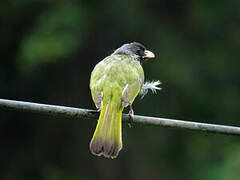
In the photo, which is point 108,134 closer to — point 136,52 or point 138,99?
point 136,52

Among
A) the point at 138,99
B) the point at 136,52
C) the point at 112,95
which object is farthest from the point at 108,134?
the point at 138,99

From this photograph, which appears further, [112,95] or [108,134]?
[112,95]

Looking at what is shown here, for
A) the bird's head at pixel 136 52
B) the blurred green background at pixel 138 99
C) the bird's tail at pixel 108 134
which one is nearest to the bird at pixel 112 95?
the bird's tail at pixel 108 134

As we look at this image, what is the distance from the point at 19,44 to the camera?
9391 mm

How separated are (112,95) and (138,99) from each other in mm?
5065

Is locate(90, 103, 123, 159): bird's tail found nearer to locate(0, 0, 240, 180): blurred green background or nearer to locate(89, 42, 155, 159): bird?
locate(89, 42, 155, 159): bird

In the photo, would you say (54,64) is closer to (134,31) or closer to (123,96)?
(134,31)

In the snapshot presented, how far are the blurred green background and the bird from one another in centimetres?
428

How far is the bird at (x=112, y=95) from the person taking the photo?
370cm

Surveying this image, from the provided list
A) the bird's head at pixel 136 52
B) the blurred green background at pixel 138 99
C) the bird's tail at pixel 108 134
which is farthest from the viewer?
the blurred green background at pixel 138 99

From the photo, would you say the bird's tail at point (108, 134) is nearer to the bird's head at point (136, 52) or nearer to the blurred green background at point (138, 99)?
the bird's head at point (136, 52)

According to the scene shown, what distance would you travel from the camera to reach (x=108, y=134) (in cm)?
380

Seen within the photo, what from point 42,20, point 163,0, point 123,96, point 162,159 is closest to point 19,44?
point 42,20

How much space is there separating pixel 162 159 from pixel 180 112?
1.13 meters
